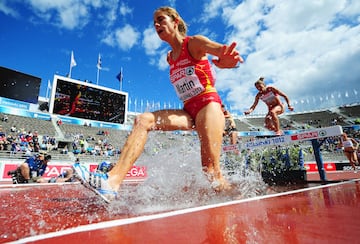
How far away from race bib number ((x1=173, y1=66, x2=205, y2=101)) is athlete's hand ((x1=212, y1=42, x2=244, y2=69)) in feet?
1.26

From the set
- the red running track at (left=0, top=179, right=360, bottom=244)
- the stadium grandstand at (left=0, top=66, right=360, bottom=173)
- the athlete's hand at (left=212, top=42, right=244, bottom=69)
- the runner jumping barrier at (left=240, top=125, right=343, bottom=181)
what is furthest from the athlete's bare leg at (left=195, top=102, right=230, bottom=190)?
the stadium grandstand at (left=0, top=66, right=360, bottom=173)

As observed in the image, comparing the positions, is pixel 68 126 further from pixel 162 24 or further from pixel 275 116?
pixel 162 24

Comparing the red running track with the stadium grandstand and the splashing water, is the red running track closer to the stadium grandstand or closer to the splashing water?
the splashing water

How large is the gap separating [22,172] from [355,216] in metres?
7.41

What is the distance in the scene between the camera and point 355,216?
1342 millimetres

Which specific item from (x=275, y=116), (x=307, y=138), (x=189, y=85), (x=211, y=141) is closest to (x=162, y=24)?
(x=189, y=85)

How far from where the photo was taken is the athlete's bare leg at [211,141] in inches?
91.3

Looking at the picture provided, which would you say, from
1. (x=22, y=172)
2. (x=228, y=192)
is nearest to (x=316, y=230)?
(x=228, y=192)

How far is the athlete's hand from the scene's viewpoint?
6.26 ft

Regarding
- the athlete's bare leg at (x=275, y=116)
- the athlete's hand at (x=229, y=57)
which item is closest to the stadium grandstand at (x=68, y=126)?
the athlete's bare leg at (x=275, y=116)

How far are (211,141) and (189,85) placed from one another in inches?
24.2

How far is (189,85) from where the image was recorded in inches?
96.4

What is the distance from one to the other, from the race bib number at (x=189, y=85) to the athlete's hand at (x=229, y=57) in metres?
0.38

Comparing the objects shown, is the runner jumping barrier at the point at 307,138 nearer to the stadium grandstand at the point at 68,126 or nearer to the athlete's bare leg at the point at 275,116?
the athlete's bare leg at the point at 275,116
